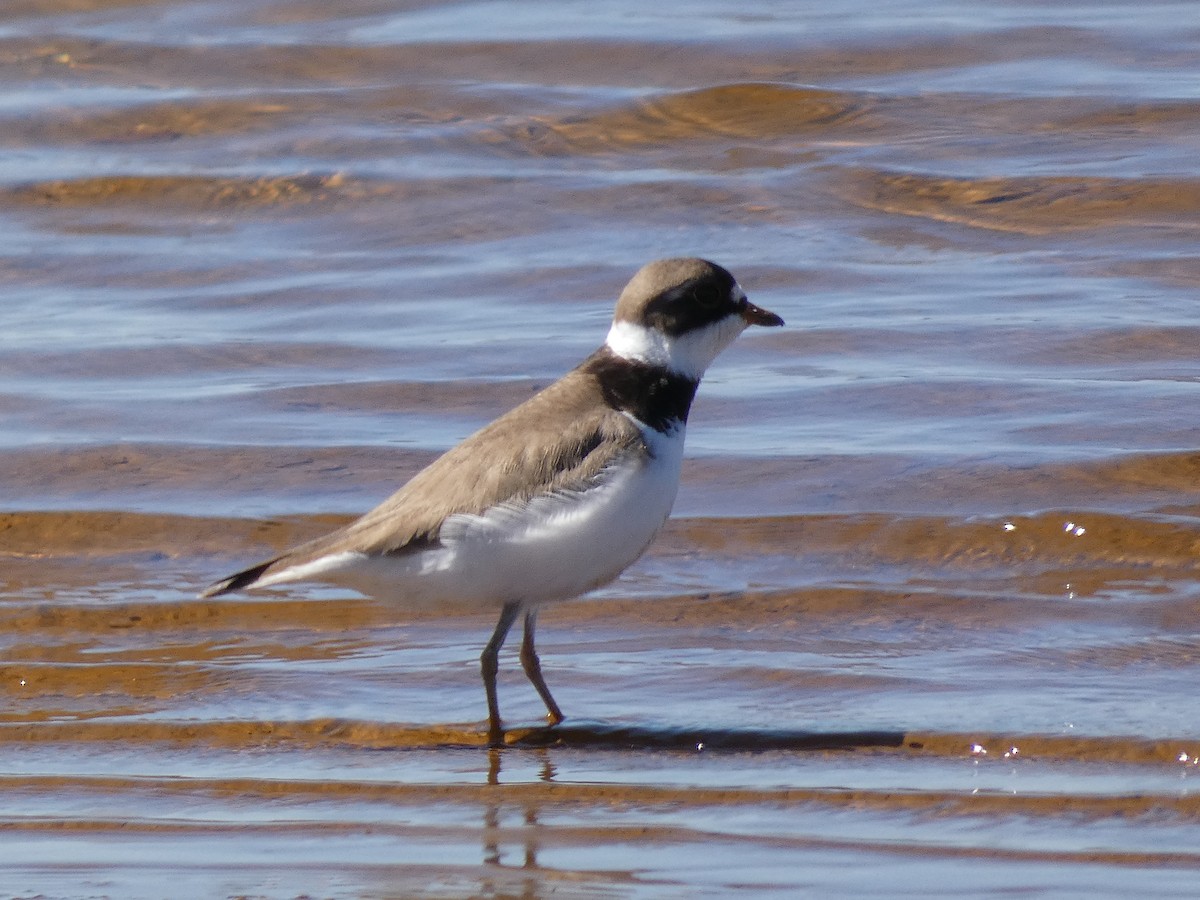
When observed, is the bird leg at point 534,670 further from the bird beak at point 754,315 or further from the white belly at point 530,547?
the bird beak at point 754,315

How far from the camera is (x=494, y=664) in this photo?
537cm

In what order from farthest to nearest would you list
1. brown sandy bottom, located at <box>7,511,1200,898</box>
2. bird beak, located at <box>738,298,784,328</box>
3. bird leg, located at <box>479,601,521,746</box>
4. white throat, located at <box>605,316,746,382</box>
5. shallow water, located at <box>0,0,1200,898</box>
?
bird beak, located at <box>738,298,784,328</box>
white throat, located at <box>605,316,746,382</box>
bird leg, located at <box>479,601,521,746</box>
shallow water, located at <box>0,0,1200,898</box>
brown sandy bottom, located at <box>7,511,1200,898</box>

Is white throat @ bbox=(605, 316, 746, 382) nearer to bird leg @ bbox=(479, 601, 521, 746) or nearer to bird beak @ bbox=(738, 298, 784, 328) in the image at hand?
bird beak @ bbox=(738, 298, 784, 328)

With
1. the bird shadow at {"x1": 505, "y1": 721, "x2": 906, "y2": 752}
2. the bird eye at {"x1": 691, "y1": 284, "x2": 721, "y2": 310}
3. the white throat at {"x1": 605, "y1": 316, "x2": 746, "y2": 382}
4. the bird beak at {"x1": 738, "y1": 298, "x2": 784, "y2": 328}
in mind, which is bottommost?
the bird shadow at {"x1": 505, "y1": 721, "x2": 906, "y2": 752}

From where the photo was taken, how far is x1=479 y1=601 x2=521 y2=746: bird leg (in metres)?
5.31

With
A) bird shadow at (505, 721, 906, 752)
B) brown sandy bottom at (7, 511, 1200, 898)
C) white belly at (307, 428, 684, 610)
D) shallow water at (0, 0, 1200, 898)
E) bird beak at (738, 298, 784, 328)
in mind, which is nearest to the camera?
brown sandy bottom at (7, 511, 1200, 898)

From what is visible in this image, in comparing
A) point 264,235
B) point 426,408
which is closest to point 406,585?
point 426,408

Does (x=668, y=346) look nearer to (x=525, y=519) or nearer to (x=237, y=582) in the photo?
(x=525, y=519)

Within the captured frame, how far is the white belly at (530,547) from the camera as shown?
515cm

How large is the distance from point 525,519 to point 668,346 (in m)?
0.74

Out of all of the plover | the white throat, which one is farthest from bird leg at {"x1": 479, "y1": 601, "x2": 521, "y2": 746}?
the white throat

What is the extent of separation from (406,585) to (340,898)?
54.6 inches

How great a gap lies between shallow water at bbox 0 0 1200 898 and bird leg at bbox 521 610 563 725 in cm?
5

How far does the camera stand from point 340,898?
3953mm
